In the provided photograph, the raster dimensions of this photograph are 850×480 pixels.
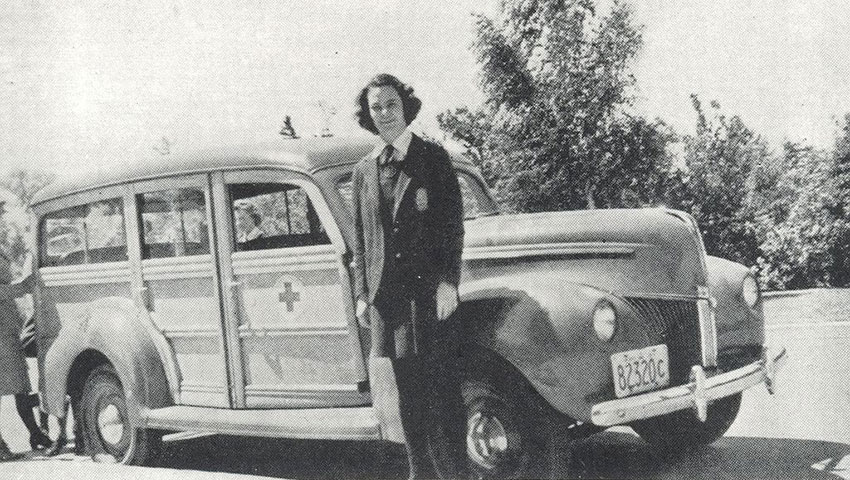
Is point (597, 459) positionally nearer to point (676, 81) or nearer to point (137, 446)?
point (137, 446)

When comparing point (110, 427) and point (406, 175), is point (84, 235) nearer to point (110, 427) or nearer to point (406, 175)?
point (110, 427)

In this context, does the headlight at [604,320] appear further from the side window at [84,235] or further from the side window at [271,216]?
the side window at [84,235]

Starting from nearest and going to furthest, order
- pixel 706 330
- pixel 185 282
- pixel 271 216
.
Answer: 1. pixel 706 330
2. pixel 271 216
3. pixel 185 282

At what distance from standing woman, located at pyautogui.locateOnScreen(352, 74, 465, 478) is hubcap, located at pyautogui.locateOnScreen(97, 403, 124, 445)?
2.50 meters

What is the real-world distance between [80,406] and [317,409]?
2.00 meters

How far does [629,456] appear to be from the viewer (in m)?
4.73

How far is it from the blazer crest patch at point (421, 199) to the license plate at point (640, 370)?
104 cm

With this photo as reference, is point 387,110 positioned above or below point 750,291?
above

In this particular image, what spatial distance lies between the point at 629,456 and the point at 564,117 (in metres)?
11.9

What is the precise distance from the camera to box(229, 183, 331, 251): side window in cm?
467

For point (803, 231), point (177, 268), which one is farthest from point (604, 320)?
point (803, 231)

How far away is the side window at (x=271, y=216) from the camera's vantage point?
15.3ft

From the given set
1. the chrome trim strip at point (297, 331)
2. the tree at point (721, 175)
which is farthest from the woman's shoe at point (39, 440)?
the tree at point (721, 175)

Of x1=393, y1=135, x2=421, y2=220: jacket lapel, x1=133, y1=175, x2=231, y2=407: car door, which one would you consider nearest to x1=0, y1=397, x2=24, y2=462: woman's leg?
x1=133, y1=175, x2=231, y2=407: car door
